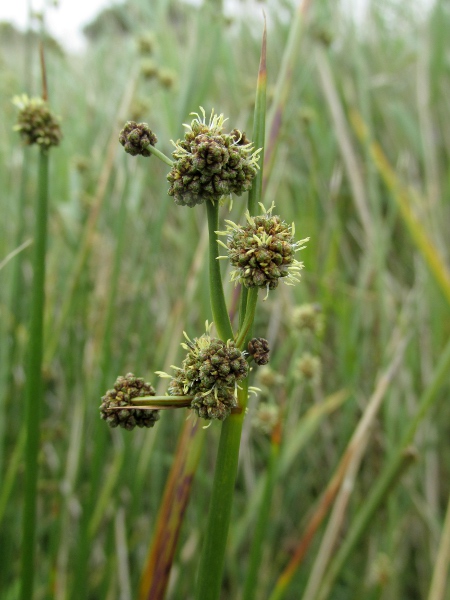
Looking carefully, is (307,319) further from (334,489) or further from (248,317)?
(248,317)

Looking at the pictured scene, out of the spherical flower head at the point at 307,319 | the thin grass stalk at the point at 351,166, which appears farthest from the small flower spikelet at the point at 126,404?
the thin grass stalk at the point at 351,166

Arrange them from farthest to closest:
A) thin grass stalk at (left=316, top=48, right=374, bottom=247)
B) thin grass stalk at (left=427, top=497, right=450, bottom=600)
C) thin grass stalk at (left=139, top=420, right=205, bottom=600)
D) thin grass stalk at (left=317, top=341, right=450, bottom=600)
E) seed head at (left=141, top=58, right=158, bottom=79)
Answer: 1. thin grass stalk at (left=316, top=48, right=374, bottom=247)
2. seed head at (left=141, top=58, right=158, bottom=79)
3. thin grass stalk at (left=427, top=497, right=450, bottom=600)
4. thin grass stalk at (left=317, top=341, right=450, bottom=600)
5. thin grass stalk at (left=139, top=420, right=205, bottom=600)

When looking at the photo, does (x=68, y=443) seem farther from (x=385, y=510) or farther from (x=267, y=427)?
(x=385, y=510)

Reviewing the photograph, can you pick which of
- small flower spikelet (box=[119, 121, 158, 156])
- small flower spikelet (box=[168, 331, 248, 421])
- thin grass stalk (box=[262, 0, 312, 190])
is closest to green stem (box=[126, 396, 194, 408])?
small flower spikelet (box=[168, 331, 248, 421])

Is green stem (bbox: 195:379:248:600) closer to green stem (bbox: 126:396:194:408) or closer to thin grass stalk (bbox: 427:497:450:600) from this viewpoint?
green stem (bbox: 126:396:194:408)

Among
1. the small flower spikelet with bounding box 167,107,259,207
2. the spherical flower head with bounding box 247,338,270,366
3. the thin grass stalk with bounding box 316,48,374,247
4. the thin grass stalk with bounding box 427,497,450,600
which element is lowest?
the thin grass stalk with bounding box 427,497,450,600

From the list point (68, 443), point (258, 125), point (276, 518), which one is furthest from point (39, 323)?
point (276, 518)
